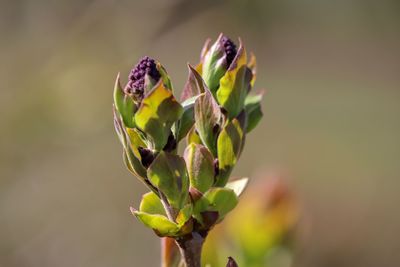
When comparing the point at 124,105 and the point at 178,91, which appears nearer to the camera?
the point at 124,105

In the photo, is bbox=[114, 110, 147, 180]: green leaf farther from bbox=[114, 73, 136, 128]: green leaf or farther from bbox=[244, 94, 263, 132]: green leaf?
bbox=[244, 94, 263, 132]: green leaf

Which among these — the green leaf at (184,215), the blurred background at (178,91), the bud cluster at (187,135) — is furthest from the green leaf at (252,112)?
the blurred background at (178,91)

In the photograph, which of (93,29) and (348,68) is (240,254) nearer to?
(93,29)

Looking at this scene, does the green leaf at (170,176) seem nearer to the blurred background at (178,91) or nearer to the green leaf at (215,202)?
the green leaf at (215,202)

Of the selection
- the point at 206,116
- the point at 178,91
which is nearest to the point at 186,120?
the point at 206,116

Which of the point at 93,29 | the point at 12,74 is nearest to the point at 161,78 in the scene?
the point at 93,29

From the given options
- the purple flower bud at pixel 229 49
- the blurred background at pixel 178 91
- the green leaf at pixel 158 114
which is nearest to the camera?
the green leaf at pixel 158 114

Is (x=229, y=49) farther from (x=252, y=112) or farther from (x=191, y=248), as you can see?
(x=191, y=248)
